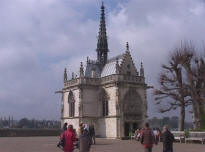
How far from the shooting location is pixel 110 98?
168 feet

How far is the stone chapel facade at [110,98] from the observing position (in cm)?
5003

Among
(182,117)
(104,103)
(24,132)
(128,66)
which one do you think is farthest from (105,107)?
(182,117)

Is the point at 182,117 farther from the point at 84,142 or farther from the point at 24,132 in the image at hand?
the point at 84,142

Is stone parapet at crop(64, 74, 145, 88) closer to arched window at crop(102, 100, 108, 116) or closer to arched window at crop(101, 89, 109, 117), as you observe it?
arched window at crop(101, 89, 109, 117)

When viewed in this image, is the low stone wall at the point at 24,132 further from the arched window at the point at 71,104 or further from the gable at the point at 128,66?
the gable at the point at 128,66

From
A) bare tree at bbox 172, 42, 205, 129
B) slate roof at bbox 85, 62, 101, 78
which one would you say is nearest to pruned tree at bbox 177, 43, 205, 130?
bare tree at bbox 172, 42, 205, 129

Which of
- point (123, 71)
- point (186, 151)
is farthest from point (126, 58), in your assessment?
point (186, 151)

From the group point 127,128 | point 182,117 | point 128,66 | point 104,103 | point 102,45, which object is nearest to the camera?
point 182,117

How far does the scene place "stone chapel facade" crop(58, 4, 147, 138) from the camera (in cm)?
5003

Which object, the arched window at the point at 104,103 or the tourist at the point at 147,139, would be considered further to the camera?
the arched window at the point at 104,103

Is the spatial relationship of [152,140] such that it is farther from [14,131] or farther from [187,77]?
[14,131]

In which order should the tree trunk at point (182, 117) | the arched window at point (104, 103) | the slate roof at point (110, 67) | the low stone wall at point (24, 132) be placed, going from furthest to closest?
the slate roof at point (110, 67) < the low stone wall at point (24, 132) < the arched window at point (104, 103) < the tree trunk at point (182, 117)

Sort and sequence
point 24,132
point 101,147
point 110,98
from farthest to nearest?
point 24,132, point 110,98, point 101,147

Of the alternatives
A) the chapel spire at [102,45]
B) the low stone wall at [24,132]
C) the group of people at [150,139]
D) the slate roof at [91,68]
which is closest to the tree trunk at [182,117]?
the slate roof at [91,68]
